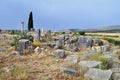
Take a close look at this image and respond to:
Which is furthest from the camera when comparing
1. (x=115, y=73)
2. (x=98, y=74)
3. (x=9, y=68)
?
(x=9, y=68)

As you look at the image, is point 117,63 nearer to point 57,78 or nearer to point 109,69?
point 109,69

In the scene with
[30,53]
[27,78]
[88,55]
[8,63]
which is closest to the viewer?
[27,78]

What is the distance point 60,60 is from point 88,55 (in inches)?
37.8

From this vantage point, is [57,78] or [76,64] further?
[76,64]

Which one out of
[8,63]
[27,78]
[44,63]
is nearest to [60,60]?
[44,63]

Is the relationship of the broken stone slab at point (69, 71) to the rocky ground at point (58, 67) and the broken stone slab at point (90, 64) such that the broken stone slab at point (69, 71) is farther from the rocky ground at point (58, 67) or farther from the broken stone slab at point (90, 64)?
the broken stone slab at point (90, 64)

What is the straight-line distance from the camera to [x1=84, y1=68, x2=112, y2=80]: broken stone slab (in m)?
9.27

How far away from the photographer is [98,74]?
30.9 ft

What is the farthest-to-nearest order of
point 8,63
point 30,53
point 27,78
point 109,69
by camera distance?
point 30,53, point 8,63, point 109,69, point 27,78

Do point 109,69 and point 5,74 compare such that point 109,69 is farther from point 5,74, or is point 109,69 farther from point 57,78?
point 5,74

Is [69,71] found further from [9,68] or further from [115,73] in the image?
[9,68]

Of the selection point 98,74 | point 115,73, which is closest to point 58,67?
point 98,74

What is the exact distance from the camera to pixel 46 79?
9258mm

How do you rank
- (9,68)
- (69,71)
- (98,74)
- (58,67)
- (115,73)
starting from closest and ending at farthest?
(98,74), (69,71), (115,73), (9,68), (58,67)
